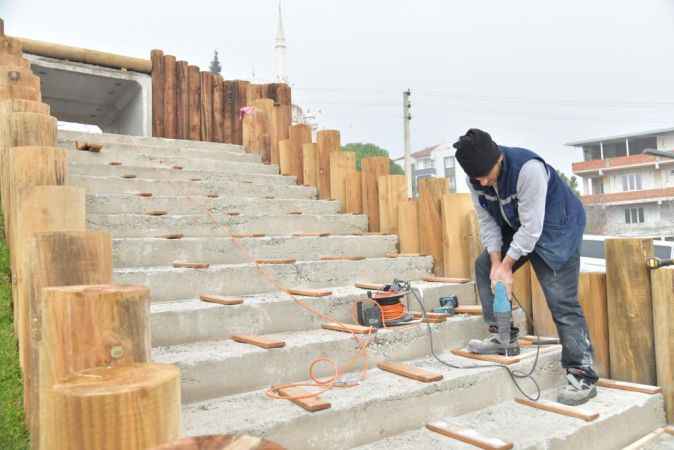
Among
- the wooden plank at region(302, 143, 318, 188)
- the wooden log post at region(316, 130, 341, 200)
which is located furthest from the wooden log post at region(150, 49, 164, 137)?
the wooden log post at region(316, 130, 341, 200)

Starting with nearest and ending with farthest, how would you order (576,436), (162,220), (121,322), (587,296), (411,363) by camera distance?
(121,322)
(576,436)
(411,363)
(587,296)
(162,220)

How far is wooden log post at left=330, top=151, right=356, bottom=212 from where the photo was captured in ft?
16.9

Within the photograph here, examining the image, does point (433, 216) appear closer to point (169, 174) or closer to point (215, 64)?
point (169, 174)

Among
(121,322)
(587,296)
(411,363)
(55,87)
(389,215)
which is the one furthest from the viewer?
(55,87)

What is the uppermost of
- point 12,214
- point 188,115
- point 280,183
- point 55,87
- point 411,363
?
point 55,87

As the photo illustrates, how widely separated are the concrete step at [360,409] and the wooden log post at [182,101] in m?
6.38

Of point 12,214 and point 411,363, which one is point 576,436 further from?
point 12,214

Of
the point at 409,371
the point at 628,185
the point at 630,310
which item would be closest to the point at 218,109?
the point at 409,371

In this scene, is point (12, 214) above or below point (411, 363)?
above

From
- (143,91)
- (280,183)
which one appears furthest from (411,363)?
(143,91)

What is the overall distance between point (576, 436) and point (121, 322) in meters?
2.15

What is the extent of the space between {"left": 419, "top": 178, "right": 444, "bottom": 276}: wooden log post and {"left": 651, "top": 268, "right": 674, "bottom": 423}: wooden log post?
5.11ft

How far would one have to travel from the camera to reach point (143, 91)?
27.0 ft

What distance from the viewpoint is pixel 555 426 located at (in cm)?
247
